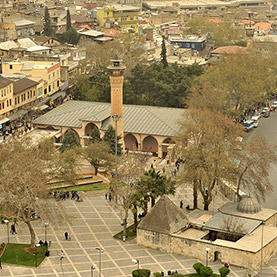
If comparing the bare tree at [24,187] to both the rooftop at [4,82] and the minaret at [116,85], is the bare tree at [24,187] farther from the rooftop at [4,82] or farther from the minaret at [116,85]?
the rooftop at [4,82]

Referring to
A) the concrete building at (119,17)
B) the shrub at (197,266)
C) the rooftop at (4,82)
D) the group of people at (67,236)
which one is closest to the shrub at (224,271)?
the shrub at (197,266)

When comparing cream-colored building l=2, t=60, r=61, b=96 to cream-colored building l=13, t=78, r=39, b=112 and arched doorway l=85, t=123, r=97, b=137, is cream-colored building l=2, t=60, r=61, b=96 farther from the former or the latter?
arched doorway l=85, t=123, r=97, b=137

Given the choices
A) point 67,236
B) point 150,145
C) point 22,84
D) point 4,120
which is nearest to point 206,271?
point 67,236

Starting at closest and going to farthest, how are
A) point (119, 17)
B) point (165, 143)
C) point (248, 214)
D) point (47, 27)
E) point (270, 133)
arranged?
point (248, 214) → point (165, 143) → point (270, 133) → point (47, 27) → point (119, 17)

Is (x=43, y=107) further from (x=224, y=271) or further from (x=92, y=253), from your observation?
(x=224, y=271)

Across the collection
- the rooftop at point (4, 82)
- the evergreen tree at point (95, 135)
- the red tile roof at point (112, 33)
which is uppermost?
the rooftop at point (4, 82)
